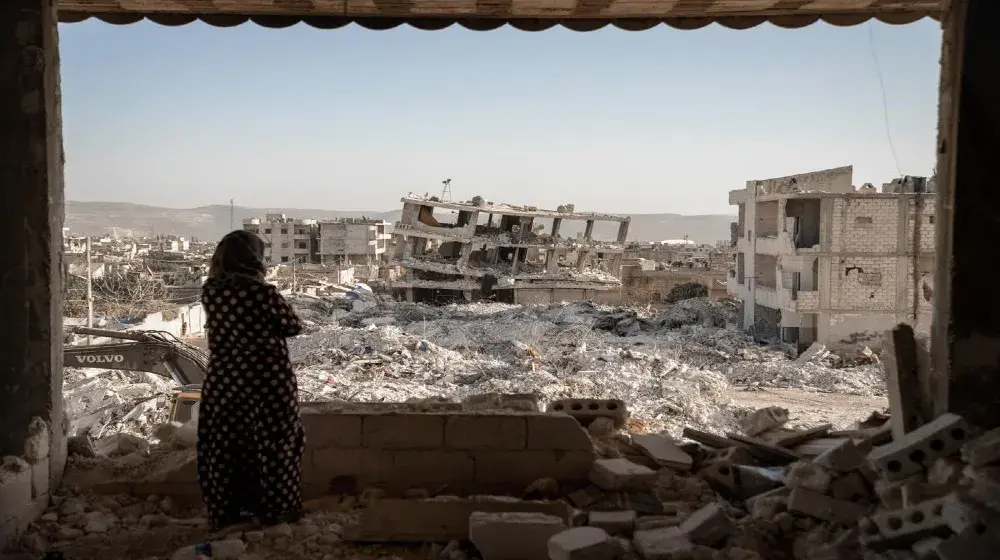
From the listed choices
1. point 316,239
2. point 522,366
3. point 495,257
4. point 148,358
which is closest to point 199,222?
point 316,239

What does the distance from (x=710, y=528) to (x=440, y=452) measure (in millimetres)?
1602

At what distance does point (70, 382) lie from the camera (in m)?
15.0

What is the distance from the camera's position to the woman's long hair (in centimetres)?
351

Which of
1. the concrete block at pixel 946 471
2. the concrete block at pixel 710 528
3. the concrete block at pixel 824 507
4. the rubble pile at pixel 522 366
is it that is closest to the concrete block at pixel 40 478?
the concrete block at pixel 710 528

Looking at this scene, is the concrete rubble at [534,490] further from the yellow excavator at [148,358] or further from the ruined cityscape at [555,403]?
the yellow excavator at [148,358]

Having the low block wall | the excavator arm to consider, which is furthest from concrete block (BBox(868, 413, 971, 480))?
the excavator arm

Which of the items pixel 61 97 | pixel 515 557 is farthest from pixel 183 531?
pixel 61 97

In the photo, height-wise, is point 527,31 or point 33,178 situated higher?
point 527,31

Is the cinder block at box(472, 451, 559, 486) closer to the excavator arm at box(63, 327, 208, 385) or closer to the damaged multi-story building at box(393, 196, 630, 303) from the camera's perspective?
the excavator arm at box(63, 327, 208, 385)

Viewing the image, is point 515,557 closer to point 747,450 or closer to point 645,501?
point 645,501

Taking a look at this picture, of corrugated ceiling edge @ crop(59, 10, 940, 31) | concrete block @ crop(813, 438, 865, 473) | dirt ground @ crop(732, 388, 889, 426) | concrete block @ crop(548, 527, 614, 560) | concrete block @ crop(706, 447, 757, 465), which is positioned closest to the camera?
concrete block @ crop(548, 527, 614, 560)

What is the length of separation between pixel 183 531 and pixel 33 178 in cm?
187

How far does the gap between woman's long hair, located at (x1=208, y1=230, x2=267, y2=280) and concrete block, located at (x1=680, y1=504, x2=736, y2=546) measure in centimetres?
229

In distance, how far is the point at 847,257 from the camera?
76.4 feet
